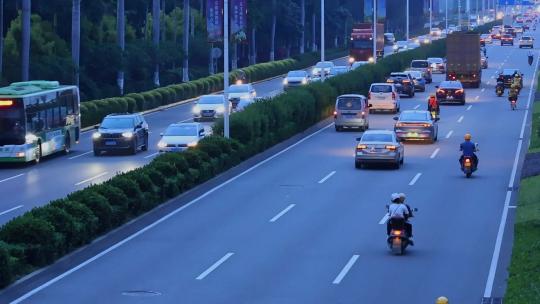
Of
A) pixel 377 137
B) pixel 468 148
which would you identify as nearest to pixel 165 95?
pixel 377 137

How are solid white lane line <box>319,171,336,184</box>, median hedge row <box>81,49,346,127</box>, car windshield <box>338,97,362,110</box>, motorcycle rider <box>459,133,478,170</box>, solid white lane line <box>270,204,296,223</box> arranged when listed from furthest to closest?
median hedge row <box>81,49,346,127</box>, car windshield <box>338,97,362,110</box>, motorcycle rider <box>459,133,478,170</box>, solid white lane line <box>319,171,336,184</box>, solid white lane line <box>270,204,296,223</box>

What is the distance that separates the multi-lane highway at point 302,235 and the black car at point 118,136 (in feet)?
1.63

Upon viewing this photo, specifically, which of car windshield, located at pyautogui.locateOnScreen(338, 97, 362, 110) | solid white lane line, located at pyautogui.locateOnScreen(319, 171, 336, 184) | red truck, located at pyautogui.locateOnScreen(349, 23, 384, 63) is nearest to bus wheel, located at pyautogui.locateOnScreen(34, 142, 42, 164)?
solid white lane line, located at pyautogui.locateOnScreen(319, 171, 336, 184)

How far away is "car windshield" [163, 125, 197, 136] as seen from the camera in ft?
164

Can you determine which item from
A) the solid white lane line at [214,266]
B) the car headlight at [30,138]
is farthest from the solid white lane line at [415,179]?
the car headlight at [30,138]

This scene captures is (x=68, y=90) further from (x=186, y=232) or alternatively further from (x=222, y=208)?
(x=186, y=232)

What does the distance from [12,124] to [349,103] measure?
1749cm

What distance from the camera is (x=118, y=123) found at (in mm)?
51625

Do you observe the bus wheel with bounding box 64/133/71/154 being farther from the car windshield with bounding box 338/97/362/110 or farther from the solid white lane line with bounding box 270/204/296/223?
the solid white lane line with bounding box 270/204/296/223

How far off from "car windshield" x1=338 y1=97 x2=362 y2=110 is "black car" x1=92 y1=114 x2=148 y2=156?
439 inches

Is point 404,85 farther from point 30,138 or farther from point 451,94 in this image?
point 30,138

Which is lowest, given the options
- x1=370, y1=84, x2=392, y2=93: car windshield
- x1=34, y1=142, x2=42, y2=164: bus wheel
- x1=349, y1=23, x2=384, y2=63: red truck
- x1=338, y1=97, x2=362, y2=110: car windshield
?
x1=34, y1=142, x2=42, y2=164: bus wheel

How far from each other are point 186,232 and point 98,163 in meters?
17.7

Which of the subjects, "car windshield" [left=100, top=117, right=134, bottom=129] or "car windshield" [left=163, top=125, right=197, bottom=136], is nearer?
"car windshield" [left=163, top=125, right=197, bottom=136]
